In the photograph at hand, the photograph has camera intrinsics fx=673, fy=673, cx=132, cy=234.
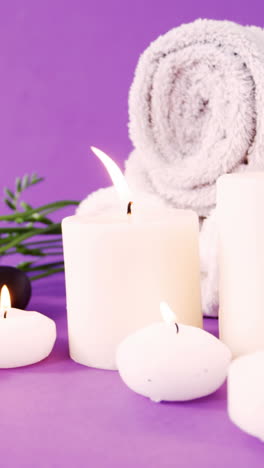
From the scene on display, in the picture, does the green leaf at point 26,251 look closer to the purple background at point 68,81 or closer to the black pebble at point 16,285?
the black pebble at point 16,285

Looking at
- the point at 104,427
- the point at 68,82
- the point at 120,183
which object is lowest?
the point at 104,427

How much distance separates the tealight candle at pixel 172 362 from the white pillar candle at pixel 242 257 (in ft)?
0.16

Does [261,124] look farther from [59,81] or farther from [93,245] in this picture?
[59,81]

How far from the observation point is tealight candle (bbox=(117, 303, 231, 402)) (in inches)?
18.3

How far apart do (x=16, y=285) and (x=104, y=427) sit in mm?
294

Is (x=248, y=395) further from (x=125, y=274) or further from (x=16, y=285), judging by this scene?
(x=16, y=285)

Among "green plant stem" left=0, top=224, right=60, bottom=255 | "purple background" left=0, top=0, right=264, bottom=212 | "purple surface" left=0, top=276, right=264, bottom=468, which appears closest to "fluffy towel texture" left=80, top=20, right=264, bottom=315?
"green plant stem" left=0, top=224, right=60, bottom=255

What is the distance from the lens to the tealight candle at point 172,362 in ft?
1.52

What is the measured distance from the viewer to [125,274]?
1.79 ft

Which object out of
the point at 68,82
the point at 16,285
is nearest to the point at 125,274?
→ the point at 16,285

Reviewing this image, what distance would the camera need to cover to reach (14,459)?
42 cm

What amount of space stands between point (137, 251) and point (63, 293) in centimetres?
34

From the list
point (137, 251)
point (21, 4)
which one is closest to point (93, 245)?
point (137, 251)

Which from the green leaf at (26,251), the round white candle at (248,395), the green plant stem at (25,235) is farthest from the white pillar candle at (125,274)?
the green leaf at (26,251)
